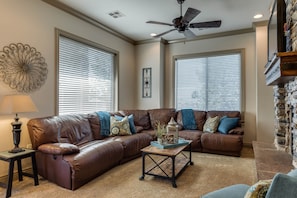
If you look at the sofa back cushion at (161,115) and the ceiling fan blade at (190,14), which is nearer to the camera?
the ceiling fan blade at (190,14)

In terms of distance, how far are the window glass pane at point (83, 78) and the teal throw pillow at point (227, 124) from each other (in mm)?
2720

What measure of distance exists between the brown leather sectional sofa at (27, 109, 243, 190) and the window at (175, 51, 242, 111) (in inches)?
20.1

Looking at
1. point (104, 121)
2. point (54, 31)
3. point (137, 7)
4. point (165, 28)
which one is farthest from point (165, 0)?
point (104, 121)

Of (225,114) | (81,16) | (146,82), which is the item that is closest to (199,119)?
(225,114)

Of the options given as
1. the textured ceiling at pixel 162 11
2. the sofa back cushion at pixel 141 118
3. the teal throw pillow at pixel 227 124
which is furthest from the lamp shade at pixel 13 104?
the teal throw pillow at pixel 227 124

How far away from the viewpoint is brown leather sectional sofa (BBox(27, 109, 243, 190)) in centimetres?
267

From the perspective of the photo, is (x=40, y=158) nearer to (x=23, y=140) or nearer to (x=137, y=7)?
(x=23, y=140)

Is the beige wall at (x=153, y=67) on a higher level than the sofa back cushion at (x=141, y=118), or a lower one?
higher

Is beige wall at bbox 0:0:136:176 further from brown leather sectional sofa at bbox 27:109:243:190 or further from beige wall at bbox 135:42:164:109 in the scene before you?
beige wall at bbox 135:42:164:109

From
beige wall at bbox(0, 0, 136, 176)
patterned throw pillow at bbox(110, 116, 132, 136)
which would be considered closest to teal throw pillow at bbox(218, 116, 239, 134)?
patterned throw pillow at bbox(110, 116, 132, 136)

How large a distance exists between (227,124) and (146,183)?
2.46 metres

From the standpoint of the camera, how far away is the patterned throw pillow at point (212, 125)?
4572mm

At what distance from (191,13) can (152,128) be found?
303cm

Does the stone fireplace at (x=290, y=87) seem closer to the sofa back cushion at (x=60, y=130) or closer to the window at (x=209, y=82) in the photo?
the window at (x=209, y=82)
